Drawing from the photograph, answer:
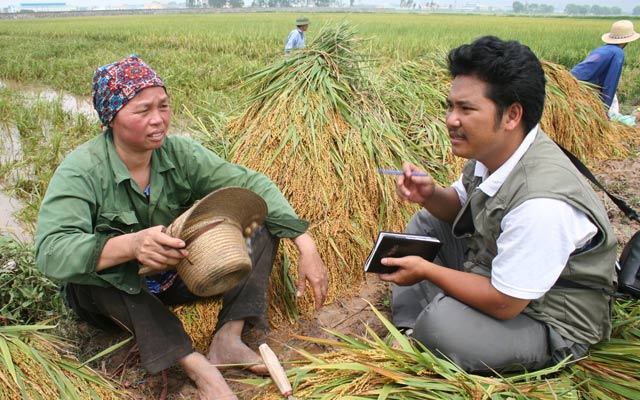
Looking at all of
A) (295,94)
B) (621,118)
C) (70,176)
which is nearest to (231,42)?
(621,118)

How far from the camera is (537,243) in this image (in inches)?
62.1

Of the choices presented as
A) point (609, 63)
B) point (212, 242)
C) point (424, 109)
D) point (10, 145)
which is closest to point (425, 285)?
point (212, 242)

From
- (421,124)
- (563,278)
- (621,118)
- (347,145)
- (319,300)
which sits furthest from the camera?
(621,118)

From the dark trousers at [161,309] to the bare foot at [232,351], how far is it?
0.16ft

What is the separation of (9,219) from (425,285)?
11.2 feet

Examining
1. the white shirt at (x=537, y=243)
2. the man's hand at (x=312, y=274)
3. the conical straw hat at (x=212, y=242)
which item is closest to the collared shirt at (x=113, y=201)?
the man's hand at (x=312, y=274)

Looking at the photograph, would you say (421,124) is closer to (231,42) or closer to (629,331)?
(629,331)

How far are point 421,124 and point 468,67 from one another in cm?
224

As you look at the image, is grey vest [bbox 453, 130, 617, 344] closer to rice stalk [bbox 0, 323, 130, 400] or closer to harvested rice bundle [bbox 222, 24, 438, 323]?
harvested rice bundle [bbox 222, 24, 438, 323]

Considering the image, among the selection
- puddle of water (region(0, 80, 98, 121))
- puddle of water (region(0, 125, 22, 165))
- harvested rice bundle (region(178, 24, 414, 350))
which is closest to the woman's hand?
harvested rice bundle (region(178, 24, 414, 350))

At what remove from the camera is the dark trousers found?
6.47 feet

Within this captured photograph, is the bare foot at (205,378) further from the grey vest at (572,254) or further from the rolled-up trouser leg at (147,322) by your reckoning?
the grey vest at (572,254)

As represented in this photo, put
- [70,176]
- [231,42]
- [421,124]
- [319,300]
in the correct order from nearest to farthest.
→ [70,176]
[319,300]
[421,124]
[231,42]

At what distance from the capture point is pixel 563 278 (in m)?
1.73
